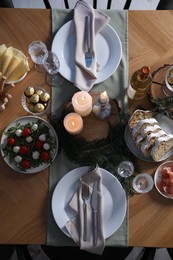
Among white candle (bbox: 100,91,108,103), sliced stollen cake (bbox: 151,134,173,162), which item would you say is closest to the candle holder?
white candle (bbox: 100,91,108,103)

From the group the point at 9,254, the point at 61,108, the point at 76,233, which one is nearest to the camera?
the point at 76,233

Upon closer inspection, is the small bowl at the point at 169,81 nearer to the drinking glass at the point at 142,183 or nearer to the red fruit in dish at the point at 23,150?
the drinking glass at the point at 142,183

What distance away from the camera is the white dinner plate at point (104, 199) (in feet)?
3.62

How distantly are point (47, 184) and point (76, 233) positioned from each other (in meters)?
0.20

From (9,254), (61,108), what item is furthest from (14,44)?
(9,254)

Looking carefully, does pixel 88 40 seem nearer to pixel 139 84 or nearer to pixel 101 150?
pixel 139 84

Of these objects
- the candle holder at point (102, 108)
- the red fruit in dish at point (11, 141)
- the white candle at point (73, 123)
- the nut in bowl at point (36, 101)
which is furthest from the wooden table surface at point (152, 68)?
the red fruit in dish at point (11, 141)

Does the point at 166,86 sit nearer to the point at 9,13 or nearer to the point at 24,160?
the point at 24,160

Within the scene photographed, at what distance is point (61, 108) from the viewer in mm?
1203

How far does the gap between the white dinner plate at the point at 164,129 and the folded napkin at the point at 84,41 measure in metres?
0.23

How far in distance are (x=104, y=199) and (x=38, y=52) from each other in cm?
61

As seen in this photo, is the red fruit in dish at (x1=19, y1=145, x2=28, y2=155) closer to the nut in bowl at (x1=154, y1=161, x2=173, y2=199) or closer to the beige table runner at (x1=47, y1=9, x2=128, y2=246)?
the beige table runner at (x1=47, y1=9, x2=128, y2=246)

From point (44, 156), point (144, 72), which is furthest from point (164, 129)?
point (44, 156)

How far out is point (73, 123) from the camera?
1.13m
